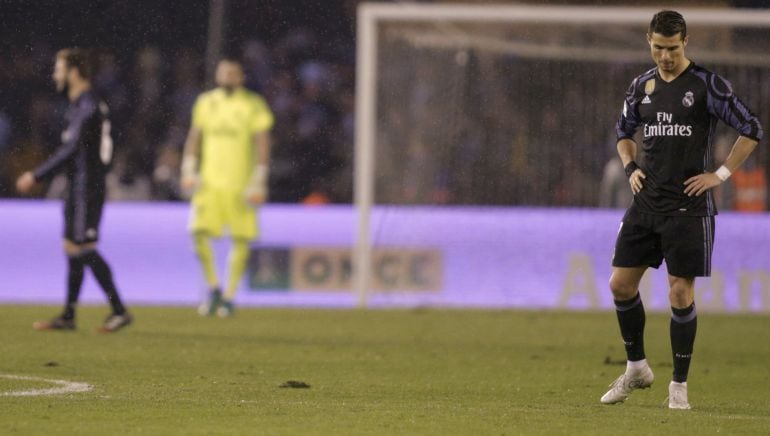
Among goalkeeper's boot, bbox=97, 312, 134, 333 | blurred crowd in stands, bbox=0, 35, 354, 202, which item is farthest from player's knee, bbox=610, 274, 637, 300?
blurred crowd in stands, bbox=0, 35, 354, 202

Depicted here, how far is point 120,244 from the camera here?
54.5 feet

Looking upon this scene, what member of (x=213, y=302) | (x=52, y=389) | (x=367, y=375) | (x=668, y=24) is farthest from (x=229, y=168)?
(x=668, y=24)

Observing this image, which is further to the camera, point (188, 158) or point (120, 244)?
point (120, 244)

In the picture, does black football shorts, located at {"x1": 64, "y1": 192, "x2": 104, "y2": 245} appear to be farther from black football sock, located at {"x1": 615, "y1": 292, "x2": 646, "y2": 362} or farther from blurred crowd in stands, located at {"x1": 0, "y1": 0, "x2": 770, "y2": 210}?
black football sock, located at {"x1": 615, "y1": 292, "x2": 646, "y2": 362}

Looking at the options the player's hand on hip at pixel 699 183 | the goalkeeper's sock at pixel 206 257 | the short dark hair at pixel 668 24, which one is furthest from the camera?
the goalkeeper's sock at pixel 206 257

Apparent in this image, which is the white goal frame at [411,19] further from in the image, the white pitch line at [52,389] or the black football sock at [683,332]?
the black football sock at [683,332]

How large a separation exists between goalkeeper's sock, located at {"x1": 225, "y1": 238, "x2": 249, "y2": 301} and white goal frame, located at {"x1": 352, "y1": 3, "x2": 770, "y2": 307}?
4.43 ft

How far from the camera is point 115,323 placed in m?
12.4

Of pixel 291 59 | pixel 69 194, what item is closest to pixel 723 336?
pixel 69 194

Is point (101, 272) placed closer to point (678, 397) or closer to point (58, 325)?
point (58, 325)

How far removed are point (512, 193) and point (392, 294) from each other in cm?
163

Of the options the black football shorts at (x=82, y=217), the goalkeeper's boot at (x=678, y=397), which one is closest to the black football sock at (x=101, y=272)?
the black football shorts at (x=82, y=217)

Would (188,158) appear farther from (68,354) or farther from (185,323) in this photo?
(68,354)

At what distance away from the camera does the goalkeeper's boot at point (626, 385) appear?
780 cm
